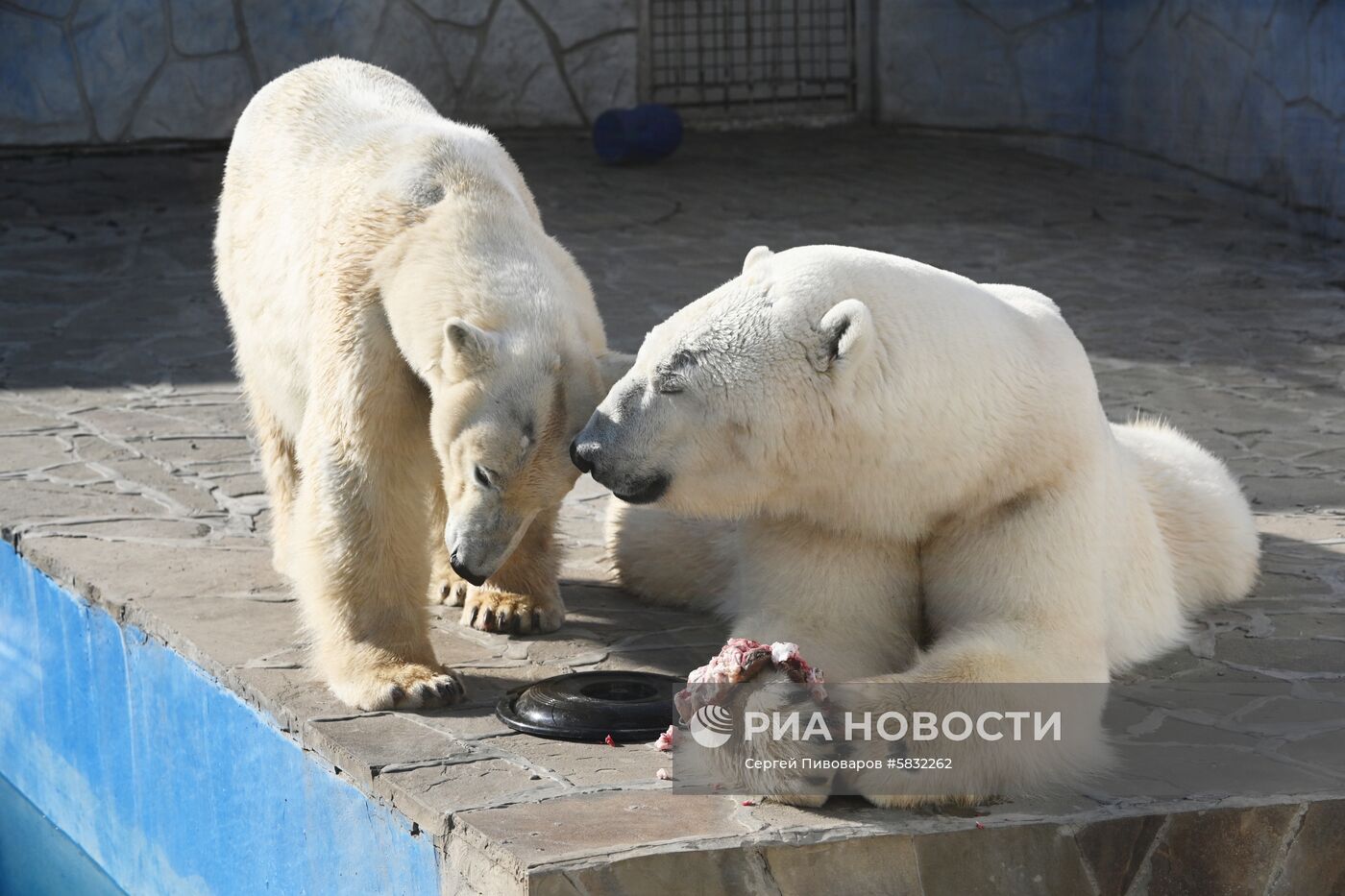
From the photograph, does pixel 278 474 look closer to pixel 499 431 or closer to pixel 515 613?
pixel 515 613

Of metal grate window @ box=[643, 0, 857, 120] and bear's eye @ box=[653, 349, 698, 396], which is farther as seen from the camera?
metal grate window @ box=[643, 0, 857, 120]

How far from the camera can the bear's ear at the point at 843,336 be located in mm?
2516

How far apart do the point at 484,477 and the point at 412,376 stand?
0.38 metres

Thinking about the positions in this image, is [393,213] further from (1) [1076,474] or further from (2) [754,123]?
(2) [754,123]

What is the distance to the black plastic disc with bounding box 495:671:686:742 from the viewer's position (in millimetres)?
2824

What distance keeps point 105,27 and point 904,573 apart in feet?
28.1

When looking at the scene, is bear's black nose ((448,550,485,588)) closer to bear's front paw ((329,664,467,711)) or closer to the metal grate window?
bear's front paw ((329,664,467,711))

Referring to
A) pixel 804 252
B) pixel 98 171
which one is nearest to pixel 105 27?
pixel 98 171

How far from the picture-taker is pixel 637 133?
10.1 metres

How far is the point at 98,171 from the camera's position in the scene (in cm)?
1007

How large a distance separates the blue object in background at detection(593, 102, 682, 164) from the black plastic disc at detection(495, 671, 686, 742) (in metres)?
7.44

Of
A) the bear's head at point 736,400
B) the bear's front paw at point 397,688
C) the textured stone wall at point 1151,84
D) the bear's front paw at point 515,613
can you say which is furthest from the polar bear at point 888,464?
the textured stone wall at point 1151,84

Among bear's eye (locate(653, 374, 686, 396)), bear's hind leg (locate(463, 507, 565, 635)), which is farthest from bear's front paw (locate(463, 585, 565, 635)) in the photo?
bear's eye (locate(653, 374, 686, 396))

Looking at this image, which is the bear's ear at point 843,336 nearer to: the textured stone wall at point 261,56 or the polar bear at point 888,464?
the polar bear at point 888,464
